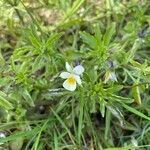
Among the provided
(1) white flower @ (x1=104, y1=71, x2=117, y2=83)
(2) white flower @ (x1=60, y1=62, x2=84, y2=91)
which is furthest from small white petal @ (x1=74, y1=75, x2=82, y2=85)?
(1) white flower @ (x1=104, y1=71, x2=117, y2=83)

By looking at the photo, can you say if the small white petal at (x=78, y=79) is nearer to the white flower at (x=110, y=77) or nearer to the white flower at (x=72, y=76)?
the white flower at (x=72, y=76)

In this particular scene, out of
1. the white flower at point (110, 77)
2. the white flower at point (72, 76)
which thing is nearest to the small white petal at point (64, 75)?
the white flower at point (72, 76)

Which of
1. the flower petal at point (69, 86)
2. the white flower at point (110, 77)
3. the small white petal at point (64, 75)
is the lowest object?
the flower petal at point (69, 86)

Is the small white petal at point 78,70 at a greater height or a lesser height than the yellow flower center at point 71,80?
greater

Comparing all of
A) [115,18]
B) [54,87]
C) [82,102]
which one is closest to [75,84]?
[82,102]

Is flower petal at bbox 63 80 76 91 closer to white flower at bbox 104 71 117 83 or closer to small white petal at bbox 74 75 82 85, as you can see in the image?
small white petal at bbox 74 75 82 85

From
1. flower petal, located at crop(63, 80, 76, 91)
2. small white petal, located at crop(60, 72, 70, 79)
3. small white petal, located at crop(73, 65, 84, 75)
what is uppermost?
small white petal, located at crop(73, 65, 84, 75)

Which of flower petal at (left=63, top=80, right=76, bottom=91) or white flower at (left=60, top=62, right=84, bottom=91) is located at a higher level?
white flower at (left=60, top=62, right=84, bottom=91)
